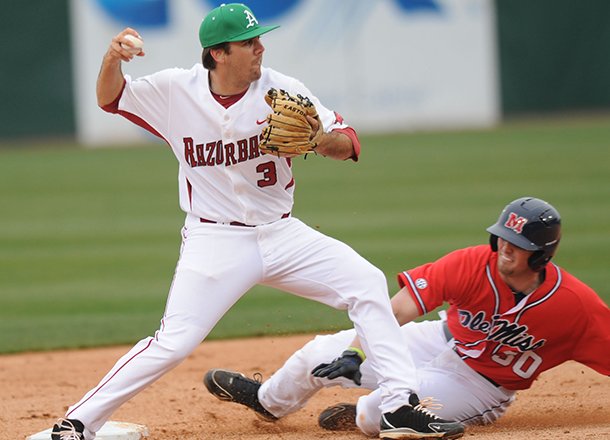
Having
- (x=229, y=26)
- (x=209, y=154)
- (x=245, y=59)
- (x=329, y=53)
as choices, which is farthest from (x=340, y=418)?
(x=329, y=53)

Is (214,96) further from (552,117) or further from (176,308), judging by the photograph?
(552,117)

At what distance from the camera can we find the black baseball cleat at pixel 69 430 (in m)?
4.55

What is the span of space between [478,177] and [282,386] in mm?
10193

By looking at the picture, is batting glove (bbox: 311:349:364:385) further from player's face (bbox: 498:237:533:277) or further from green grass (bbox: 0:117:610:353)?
green grass (bbox: 0:117:610:353)

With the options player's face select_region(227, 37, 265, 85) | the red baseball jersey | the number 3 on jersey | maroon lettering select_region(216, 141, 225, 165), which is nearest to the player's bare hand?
player's face select_region(227, 37, 265, 85)

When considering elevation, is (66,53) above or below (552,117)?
above

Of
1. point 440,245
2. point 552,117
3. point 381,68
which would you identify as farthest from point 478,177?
point 552,117

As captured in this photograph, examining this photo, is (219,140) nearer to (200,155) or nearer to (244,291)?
(200,155)

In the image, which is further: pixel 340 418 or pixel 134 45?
pixel 340 418

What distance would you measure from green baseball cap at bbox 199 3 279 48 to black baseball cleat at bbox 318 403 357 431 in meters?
1.84

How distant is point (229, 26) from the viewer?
4.70 metres

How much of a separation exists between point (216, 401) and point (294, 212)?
660 cm

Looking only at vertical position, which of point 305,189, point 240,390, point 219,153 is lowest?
point 305,189

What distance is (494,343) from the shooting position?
16.0 feet
